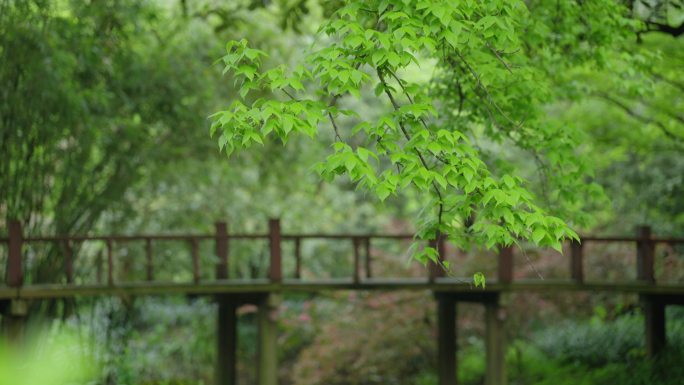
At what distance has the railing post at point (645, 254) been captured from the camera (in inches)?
483

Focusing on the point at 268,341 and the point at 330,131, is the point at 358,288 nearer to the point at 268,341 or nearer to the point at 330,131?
the point at 268,341

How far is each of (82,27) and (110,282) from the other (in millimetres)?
3449

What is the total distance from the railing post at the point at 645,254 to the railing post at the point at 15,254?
28.0 feet

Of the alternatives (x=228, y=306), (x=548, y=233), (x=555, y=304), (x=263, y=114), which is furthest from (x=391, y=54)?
(x=555, y=304)

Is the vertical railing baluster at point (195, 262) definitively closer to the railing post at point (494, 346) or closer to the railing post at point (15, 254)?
the railing post at point (15, 254)

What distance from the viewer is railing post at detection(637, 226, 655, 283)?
483 inches

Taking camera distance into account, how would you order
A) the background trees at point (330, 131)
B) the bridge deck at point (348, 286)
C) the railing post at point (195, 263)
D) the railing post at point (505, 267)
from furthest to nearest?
the railing post at point (505, 267) < the railing post at point (195, 263) < the bridge deck at point (348, 286) < the background trees at point (330, 131)

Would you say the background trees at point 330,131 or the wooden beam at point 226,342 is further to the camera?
the wooden beam at point 226,342

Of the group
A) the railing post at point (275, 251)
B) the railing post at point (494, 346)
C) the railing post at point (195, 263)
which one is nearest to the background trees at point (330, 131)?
the railing post at point (275, 251)

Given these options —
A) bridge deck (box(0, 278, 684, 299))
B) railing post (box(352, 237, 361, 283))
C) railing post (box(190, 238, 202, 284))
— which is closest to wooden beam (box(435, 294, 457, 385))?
bridge deck (box(0, 278, 684, 299))

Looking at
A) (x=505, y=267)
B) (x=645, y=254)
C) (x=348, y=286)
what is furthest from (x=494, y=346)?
(x=645, y=254)

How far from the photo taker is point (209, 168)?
1516cm

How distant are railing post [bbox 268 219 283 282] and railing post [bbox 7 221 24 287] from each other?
327cm

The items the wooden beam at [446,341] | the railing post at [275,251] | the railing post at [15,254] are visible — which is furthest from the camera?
the wooden beam at [446,341]
